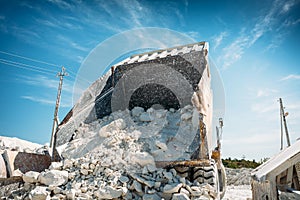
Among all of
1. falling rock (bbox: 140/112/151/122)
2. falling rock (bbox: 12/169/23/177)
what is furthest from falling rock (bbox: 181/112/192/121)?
falling rock (bbox: 12/169/23/177)

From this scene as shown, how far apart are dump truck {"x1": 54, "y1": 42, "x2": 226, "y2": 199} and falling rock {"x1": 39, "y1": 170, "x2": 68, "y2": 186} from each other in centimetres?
143

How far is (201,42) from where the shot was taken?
6121mm

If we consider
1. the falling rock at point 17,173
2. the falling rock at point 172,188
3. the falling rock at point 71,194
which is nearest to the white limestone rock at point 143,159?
the falling rock at point 172,188

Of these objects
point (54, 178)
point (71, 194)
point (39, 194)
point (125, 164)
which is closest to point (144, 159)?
point (125, 164)

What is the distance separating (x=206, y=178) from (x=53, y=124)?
30.0 feet

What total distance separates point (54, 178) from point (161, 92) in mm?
3050

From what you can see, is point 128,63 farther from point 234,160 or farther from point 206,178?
point 234,160

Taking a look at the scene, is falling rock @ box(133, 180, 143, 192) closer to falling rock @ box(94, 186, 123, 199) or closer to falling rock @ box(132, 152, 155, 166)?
falling rock @ box(94, 186, 123, 199)

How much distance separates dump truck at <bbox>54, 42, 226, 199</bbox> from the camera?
4770mm

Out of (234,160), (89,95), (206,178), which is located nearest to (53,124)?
(89,95)

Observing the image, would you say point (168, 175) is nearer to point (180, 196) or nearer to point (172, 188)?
point (172, 188)

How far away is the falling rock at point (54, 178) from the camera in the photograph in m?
3.45

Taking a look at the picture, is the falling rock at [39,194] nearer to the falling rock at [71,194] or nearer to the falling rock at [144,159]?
the falling rock at [71,194]

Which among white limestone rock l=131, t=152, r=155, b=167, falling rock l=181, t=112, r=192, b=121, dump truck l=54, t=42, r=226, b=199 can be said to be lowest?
white limestone rock l=131, t=152, r=155, b=167
